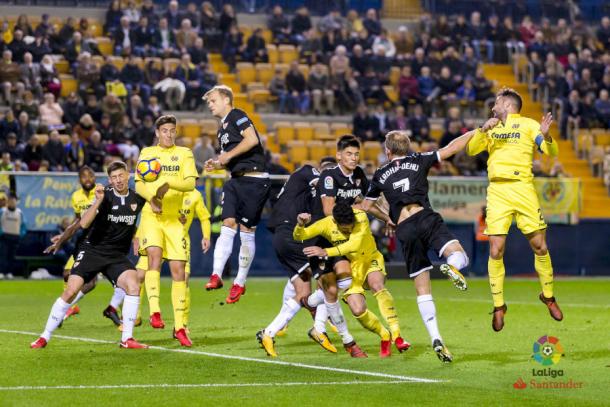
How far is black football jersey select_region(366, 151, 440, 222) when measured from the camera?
43.3 ft

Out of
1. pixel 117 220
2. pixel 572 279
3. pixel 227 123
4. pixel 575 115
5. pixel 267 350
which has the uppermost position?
pixel 227 123

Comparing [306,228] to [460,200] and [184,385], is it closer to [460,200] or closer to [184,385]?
[184,385]

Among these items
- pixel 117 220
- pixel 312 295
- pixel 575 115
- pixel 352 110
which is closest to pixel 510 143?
pixel 312 295

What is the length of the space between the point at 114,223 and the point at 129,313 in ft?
3.86

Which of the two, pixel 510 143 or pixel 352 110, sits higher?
pixel 510 143

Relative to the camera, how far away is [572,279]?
99.9ft

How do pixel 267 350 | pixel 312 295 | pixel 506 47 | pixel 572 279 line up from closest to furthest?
pixel 267 350 < pixel 312 295 < pixel 572 279 < pixel 506 47

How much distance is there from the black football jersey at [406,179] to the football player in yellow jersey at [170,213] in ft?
8.53

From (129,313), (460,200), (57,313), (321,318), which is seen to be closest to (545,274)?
(321,318)

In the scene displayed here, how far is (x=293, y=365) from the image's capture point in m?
12.9

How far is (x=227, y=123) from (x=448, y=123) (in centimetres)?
2086

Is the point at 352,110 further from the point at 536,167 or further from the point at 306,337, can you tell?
the point at 306,337

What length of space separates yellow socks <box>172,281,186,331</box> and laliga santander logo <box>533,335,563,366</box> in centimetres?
411

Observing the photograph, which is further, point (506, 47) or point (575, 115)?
point (506, 47)
